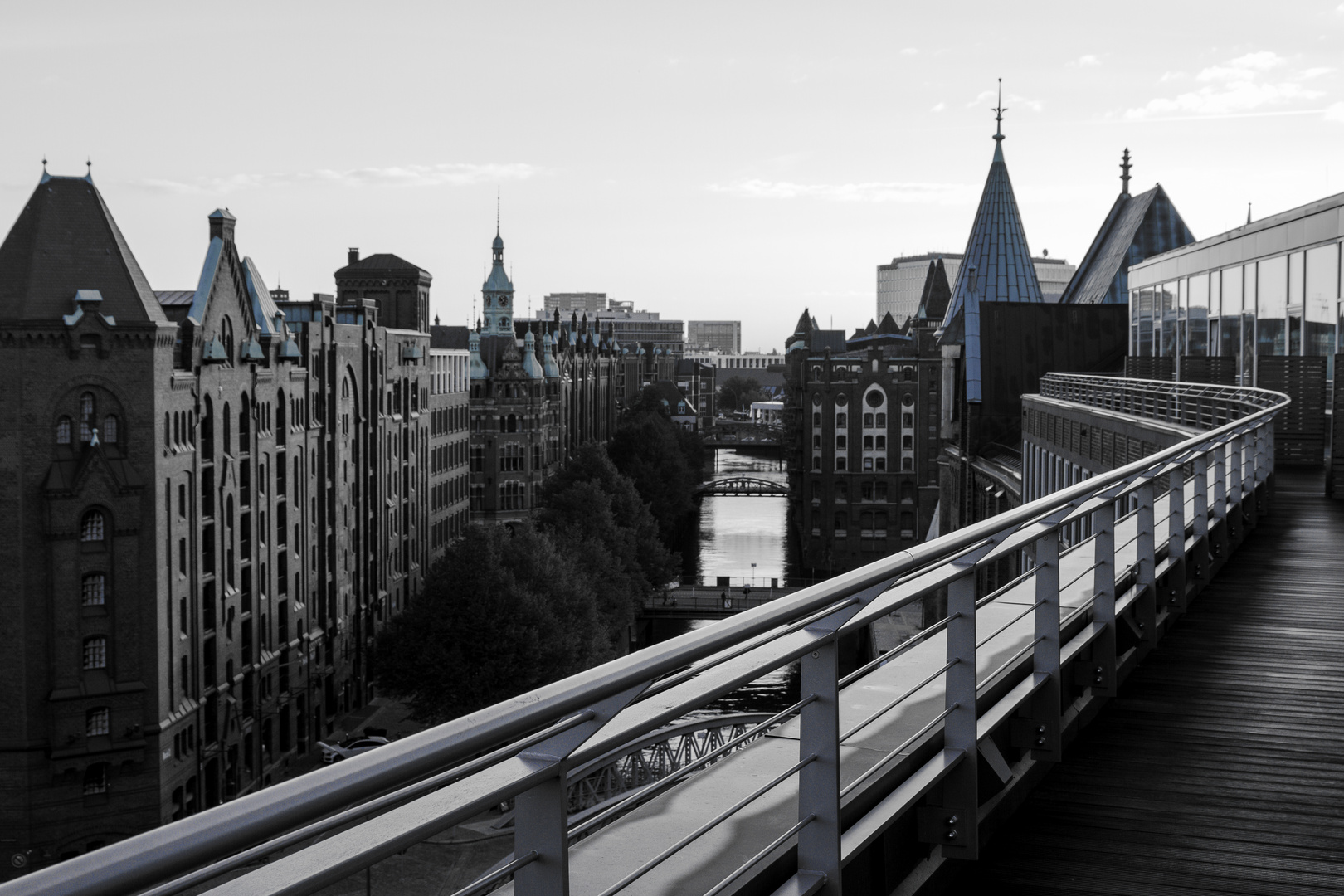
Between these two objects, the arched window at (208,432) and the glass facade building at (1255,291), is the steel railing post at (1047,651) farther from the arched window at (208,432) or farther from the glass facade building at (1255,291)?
the arched window at (208,432)

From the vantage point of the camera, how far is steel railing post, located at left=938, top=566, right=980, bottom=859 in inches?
172

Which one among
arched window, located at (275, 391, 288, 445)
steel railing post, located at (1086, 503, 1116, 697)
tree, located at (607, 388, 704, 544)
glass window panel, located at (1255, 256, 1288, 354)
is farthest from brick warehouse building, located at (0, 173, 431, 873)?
tree, located at (607, 388, 704, 544)

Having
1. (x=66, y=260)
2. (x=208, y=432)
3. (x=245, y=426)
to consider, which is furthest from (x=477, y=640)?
(x=66, y=260)

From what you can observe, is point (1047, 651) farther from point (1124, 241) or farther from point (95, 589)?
point (1124, 241)

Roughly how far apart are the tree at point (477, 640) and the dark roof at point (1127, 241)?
2035 cm

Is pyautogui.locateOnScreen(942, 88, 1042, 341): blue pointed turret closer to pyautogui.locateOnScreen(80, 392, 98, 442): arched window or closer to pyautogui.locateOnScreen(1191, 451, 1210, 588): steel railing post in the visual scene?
pyautogui.locateOnScreen(80, 392, 98, 442): arched window

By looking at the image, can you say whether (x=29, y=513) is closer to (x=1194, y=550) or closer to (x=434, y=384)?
(x=1194, y=550)

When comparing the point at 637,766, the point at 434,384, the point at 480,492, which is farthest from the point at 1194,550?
the point at 480,492

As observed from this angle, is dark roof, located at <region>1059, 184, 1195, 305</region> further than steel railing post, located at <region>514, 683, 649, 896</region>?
Yes

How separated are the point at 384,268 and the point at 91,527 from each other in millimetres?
39256

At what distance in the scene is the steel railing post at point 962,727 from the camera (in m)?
4.36

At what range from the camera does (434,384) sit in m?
68.9

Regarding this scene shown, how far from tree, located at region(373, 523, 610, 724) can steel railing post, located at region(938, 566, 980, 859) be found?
31775 millimetres

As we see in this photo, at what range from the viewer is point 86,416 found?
33812 millimetres
